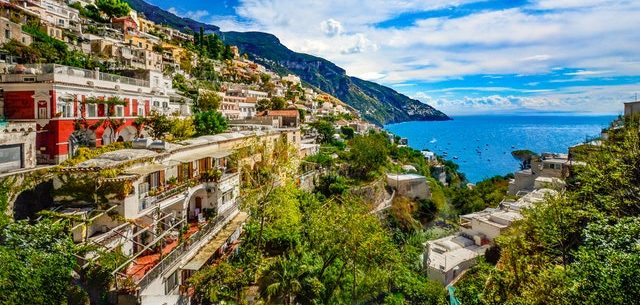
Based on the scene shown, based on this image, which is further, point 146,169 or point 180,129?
point 180,129

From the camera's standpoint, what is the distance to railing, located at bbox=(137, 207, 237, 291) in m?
12.3

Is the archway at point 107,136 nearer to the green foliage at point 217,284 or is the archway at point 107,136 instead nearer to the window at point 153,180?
the window at point 153,180

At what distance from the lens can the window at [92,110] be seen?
21016mm

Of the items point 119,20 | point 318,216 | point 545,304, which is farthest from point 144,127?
point 119,20

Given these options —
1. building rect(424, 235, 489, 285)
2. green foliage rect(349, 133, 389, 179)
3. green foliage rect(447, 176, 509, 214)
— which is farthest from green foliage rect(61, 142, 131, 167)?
green foliage rect(447, 176, 509, 214)

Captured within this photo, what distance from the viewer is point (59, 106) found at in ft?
61.8

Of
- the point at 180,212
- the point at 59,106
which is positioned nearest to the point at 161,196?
the point at 180,212

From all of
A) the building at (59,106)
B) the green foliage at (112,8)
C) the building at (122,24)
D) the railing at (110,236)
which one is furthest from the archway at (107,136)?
the green foliage at (112,8)

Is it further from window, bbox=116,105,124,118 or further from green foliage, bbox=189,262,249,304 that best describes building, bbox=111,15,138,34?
green foliage, bbox=189,262,249,304

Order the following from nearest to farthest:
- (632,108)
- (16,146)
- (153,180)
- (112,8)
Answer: (16,146), (153,180), (632,108), (112,8)

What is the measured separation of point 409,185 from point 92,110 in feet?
105

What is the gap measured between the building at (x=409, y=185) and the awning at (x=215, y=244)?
71.9 feet

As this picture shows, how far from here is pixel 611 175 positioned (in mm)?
16297

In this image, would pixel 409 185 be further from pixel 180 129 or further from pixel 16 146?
pixel 16 146
